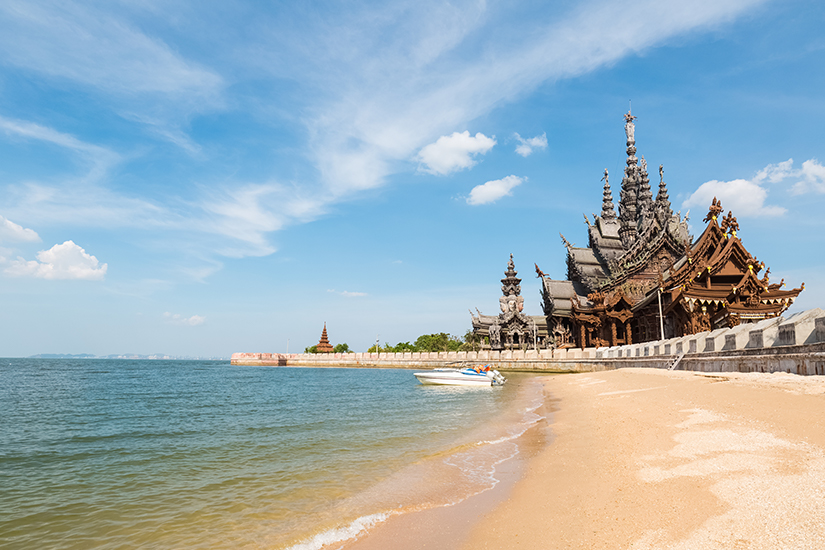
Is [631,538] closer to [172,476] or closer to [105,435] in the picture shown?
[172,476]

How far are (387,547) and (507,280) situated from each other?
77567 millimetres

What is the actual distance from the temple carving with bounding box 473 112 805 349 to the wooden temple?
96mm

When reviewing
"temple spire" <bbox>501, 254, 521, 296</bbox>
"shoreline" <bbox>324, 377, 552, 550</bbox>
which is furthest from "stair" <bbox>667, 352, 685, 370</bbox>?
"temple spire" <bbox>501, 254, 521, 296</bbox>

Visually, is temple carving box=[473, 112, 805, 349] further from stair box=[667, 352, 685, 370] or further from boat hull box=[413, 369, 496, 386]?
boat hull box=[413, 369, 496, 386]

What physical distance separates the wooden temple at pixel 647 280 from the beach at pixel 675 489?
27.2 m

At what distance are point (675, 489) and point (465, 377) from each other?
3256cm

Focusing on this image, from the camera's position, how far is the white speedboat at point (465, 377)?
36.6 meters

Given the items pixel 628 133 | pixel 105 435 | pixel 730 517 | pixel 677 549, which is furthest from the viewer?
pixel 628 133

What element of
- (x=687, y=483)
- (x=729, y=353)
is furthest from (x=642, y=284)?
(x=687, y=483)

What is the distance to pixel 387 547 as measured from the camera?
602 cm

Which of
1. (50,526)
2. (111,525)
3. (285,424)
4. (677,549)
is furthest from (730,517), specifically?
(285,424)

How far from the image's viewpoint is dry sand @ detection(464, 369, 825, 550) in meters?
4.57

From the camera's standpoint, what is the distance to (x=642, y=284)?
197 feet

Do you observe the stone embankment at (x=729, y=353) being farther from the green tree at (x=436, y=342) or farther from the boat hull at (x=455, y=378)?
the green tree at (x=436, y=342)
